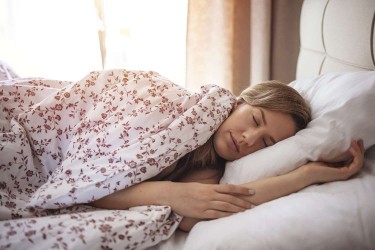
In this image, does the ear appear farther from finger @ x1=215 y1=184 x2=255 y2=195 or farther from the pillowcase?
finger @ x1=215 y1=184 x2=255 y2=195

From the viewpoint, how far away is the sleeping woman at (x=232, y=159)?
839 millimetres

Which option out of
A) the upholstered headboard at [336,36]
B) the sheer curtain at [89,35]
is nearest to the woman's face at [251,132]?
the upholstered headboard at [336,36]

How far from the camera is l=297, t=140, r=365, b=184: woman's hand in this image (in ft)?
2.76

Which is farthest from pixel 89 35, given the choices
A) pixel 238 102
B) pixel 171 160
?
pixel 171 160

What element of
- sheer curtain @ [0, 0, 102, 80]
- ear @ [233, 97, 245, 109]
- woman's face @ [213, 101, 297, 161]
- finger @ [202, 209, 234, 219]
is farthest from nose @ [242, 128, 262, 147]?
sheer curtain @ [0, 0, 102, 80]

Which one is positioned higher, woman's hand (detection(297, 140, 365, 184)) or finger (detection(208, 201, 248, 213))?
woman's hand (detection(297, 140, 365, 184))

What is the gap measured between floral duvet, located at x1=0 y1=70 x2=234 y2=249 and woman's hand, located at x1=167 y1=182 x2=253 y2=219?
4 centimetres

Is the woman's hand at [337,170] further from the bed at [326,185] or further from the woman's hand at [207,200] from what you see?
the woman's hand at [207,200]

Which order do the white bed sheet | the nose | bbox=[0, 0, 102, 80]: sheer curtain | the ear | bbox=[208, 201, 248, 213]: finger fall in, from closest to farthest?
the white bed sheet, bbox=[208, 201, 248, 213]: finger, the nose, the ear, bbox=[0, 0, 102, 80]: sheer curtain

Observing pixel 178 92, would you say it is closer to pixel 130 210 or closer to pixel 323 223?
pixel 130 210

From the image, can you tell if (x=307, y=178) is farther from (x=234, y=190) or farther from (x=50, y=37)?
(x=50, y=37)

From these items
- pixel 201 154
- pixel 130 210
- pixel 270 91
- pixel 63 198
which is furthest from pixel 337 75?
pixel 63 198

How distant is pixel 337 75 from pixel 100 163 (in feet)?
2.52

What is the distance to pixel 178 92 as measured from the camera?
3.65ft
